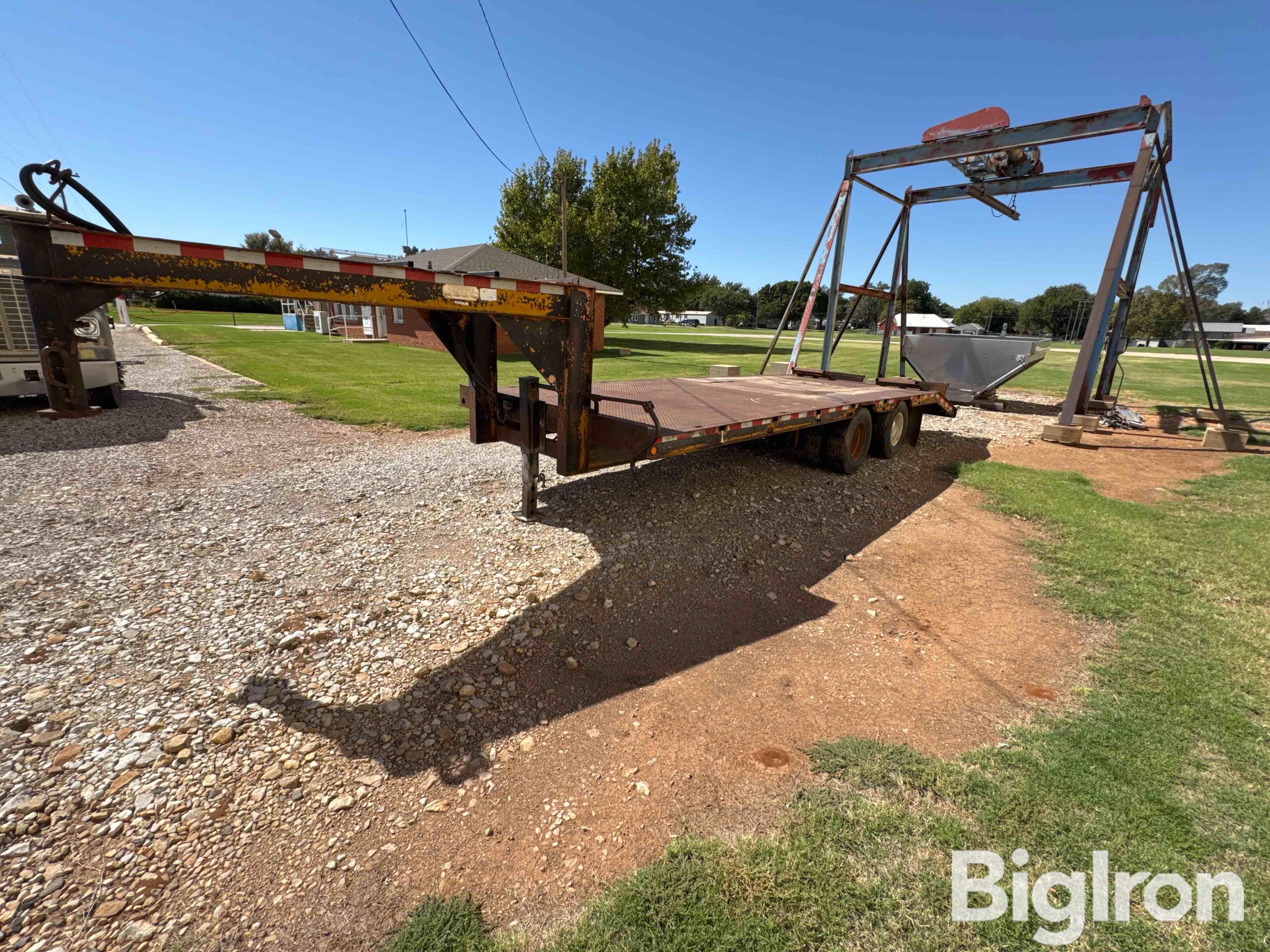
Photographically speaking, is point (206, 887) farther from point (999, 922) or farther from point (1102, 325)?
point (1102, 325)

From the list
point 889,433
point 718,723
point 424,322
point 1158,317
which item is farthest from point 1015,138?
point 1158,317

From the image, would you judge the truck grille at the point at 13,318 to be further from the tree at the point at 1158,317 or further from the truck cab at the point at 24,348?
the tree at the point at 1158,317

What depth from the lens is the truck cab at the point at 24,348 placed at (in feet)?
25.2

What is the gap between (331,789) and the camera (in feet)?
8.32

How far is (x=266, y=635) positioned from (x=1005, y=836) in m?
3.96

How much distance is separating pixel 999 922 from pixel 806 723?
110cm

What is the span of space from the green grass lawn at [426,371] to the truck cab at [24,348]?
95.8 inches

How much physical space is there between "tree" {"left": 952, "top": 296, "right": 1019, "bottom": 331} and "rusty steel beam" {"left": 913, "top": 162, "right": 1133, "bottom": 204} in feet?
395

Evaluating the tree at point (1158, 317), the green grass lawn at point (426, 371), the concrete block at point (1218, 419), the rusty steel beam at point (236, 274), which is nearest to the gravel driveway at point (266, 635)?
the rusty steel beam at point (236, 274)

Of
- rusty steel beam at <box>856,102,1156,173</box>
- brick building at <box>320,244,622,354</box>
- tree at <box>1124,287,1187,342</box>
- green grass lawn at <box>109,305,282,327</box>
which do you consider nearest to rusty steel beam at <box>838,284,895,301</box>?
rusty steel beam at <box>856,102,1156,173</box>

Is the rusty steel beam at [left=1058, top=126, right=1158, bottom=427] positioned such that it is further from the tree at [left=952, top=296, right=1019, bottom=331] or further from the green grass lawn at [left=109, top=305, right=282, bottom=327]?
the tree at [left=952, top=296, right=1019, bottom=331]

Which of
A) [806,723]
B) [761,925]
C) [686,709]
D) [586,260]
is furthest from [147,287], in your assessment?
[586,260]

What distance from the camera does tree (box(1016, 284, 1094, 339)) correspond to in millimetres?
103331

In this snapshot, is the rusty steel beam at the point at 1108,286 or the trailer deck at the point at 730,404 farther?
the rusty steel beam at the point at 1108,286
